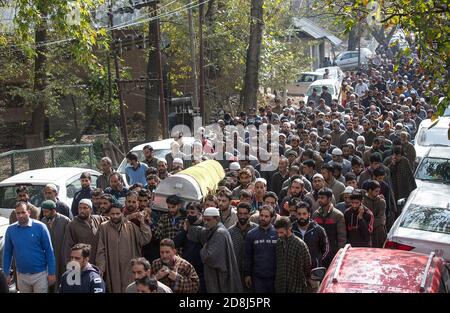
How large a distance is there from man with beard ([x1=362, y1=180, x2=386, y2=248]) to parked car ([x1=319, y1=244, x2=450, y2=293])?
3399 millimetres

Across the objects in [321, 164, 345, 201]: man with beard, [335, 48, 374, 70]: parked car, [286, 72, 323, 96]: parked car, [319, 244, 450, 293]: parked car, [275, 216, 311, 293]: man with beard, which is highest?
[335, 48, 374, 70]: parked car

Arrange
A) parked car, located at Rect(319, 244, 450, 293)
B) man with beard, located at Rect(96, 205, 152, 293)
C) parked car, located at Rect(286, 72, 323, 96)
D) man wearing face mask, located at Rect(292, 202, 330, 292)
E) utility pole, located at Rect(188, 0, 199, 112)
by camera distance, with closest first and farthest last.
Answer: parked car, located at Rect(319, 244, 450, 293), man wearing face mask, located at Rect(292, 202, 330, 292), man with beard, located at Rect(96, 205, 152, 293), utility pole, located at Rect(188, 0, 199, 112), parked car, located at Rect(286, 72, 323, 96)

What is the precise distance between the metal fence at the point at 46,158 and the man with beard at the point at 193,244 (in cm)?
958

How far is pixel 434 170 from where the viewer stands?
15.7 metres

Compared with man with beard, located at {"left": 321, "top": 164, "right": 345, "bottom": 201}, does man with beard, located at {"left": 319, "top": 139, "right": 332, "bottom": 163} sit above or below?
above

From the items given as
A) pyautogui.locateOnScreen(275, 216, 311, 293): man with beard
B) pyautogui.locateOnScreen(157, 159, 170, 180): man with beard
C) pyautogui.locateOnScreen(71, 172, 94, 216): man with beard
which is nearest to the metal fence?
pyautogui.locateOnScreen(157, 159, 170, 180): man with beard

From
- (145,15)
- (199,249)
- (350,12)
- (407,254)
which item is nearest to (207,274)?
(199,249)

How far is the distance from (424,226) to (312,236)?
1.69 m

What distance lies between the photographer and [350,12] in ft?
43.2

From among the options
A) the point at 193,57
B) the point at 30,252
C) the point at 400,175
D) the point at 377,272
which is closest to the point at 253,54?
the point at 193,57

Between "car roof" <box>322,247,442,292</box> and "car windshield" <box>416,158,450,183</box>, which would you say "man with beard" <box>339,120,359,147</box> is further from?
"car roof" <box>322,247,442,292</box>

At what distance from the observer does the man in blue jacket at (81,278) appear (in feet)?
27.7

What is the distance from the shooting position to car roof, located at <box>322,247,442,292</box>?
746 centimetres

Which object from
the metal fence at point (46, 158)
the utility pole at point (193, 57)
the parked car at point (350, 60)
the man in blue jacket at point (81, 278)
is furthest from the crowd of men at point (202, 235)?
the parked car at point (350, 60)
